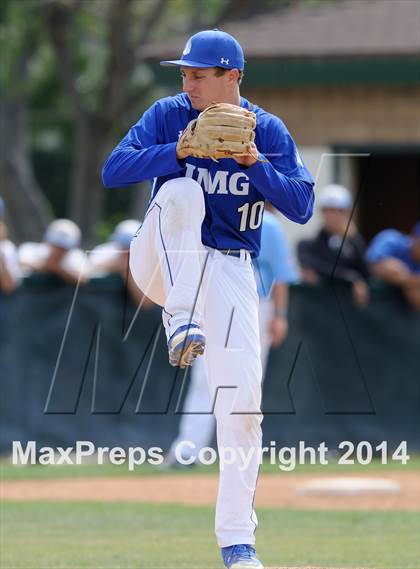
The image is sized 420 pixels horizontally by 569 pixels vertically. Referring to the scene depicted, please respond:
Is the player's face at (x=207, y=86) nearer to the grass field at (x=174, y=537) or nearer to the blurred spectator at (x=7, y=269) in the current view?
the grass field at (x=174, y=537)

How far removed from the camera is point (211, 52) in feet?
19.3

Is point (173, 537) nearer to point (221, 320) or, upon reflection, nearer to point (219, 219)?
point (221, 320)

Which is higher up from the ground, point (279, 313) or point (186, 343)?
point (186, 343)

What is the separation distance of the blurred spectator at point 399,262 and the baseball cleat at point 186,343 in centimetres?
688

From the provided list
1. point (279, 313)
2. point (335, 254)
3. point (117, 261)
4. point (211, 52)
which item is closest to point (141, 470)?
point (279, 313)

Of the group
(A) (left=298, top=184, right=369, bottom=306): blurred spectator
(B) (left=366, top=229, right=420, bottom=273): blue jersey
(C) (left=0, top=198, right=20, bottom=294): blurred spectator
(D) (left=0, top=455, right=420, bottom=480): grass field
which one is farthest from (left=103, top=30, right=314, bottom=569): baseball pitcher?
(B) (left=366, top=229, right=420, bottom=273): blue jersey

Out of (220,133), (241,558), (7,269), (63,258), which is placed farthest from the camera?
(63,258)

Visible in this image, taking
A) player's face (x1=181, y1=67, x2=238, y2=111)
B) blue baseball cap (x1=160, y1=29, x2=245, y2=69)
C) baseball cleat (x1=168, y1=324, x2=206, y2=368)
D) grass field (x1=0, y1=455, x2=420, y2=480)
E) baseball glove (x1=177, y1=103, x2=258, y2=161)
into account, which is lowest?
grass field (x1=0, y1=455, x2=420, y2=480)

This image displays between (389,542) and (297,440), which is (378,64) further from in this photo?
(389,542)

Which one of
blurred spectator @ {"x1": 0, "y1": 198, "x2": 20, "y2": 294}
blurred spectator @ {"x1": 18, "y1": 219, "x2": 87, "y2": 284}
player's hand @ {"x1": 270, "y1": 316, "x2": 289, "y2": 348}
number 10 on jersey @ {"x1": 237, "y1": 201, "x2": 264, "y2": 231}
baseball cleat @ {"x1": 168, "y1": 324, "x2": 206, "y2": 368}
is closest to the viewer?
baseball cleat @ {"x1": 168, "y1": 324, "x2": 206, "y2": 368}

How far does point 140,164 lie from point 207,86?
0.47 meters

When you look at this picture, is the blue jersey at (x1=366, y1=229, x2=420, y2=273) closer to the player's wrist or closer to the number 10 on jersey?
the player's wrist

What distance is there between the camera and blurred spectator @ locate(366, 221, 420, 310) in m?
12.4

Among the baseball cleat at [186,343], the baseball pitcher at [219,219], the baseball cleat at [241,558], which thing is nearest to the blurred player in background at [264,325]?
the baseball pitcher at [219,219]
